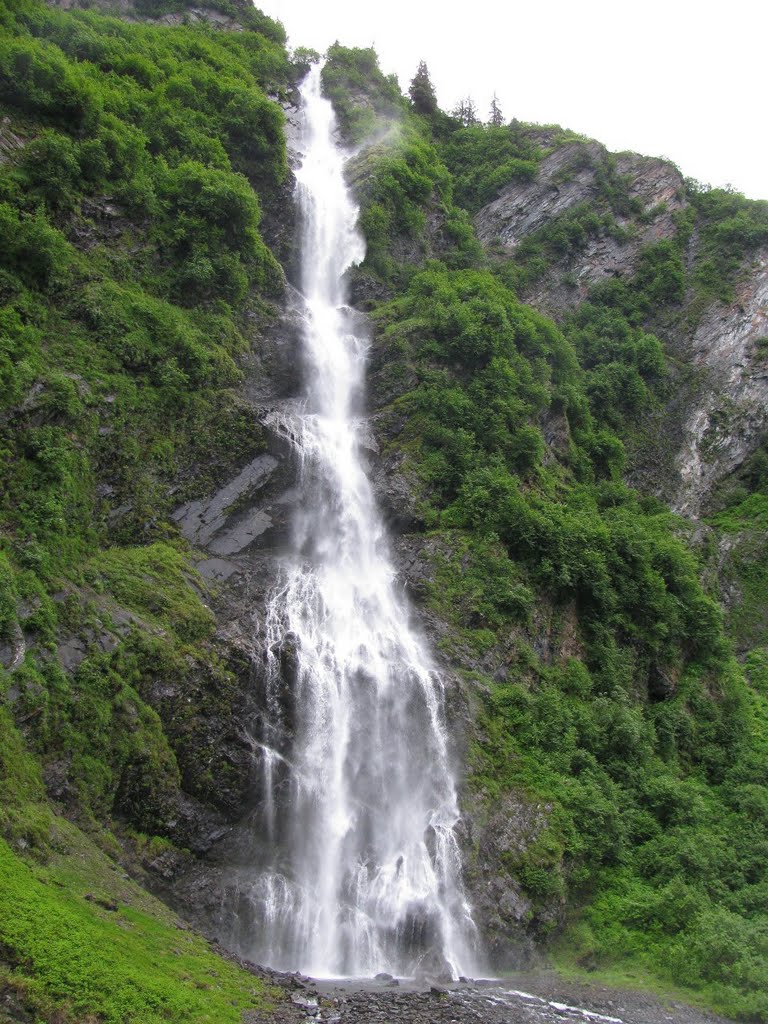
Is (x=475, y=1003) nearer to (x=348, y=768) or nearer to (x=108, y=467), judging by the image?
(x=348, y=768)

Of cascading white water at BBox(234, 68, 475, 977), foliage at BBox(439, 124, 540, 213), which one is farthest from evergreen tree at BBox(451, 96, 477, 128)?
cascading white water at BBox(234, 68, 475, 977)

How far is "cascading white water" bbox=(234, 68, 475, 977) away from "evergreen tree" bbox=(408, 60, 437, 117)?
37.0 metres

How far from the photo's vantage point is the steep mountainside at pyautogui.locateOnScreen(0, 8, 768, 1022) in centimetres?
1438

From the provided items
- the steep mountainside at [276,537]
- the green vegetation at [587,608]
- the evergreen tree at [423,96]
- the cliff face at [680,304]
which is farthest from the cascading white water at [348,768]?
the evergreen tree at [423,96]

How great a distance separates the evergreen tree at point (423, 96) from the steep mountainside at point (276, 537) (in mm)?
15244

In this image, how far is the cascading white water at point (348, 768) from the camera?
1557 centimetres

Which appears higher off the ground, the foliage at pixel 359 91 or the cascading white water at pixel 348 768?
the foliage at pixel 359 91

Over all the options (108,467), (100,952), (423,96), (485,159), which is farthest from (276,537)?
(423,96)

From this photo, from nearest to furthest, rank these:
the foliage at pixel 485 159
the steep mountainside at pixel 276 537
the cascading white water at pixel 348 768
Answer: the steep mountainside at pixel 276 537 < the cascading white water at pixel 348 768 < the foliage at pixel 485 159

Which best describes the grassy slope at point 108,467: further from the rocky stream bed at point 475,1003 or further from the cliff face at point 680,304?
the cliff face at point 680,304

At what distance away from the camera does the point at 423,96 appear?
51.9 meters

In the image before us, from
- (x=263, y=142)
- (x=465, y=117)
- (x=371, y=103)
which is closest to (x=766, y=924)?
(x=263, y=142)

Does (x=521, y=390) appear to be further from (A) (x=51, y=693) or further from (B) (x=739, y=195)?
(B) (x=739, y=195)

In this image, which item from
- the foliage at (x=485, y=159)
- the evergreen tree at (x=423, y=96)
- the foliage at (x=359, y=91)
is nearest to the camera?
the foliage at (x=359, y=91)
